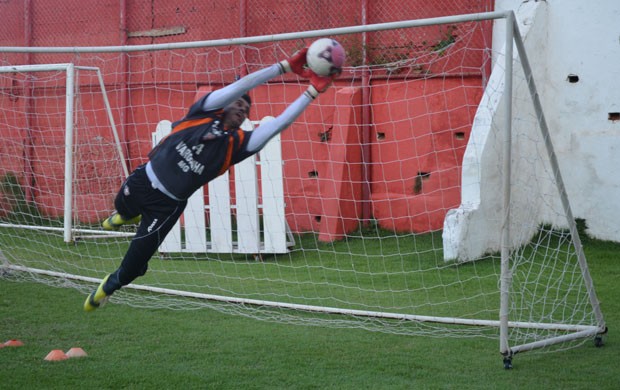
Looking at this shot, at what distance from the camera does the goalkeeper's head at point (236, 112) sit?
5.55 m

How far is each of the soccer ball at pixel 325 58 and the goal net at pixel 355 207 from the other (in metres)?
1.15

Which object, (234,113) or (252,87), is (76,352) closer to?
(234,113)

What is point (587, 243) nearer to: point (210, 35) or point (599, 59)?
point (599, 59)

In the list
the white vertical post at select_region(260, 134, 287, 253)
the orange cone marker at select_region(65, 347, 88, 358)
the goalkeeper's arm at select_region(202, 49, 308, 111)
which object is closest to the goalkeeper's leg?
the orange cone marker at select_region(65, 347, 88, 358)

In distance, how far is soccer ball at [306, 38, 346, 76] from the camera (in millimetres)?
5070

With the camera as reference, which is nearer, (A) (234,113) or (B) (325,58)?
(B) (325,58)

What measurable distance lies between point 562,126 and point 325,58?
19.1 feet

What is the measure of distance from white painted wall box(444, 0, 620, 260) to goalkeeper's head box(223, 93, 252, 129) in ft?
13.7

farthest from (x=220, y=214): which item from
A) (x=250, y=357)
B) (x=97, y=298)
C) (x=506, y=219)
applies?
(x=506, y=219)

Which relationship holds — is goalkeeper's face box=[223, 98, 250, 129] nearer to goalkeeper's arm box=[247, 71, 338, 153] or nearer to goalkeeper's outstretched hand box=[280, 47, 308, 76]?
goalkeeper's arm box=[247, 71, 338, 153]

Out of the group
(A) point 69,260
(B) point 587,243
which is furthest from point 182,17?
(B) point 587,243

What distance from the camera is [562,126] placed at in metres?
10.1

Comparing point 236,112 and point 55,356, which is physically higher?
point 236,112

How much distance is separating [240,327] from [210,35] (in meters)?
7.15
